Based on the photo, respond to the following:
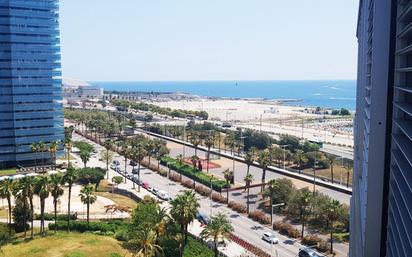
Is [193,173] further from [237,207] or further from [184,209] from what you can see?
[184,209]

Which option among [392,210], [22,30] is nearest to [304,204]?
[392,210]

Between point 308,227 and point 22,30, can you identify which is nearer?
point 308,227

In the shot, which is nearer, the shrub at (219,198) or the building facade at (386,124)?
the building facade at (386,124)

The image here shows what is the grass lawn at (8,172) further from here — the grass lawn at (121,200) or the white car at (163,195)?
the white car at (163,195)

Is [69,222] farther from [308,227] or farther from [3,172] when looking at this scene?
[3,172]

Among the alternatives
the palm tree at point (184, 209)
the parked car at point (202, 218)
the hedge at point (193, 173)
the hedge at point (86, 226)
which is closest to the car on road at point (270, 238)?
the parked car at point (202, 218)
